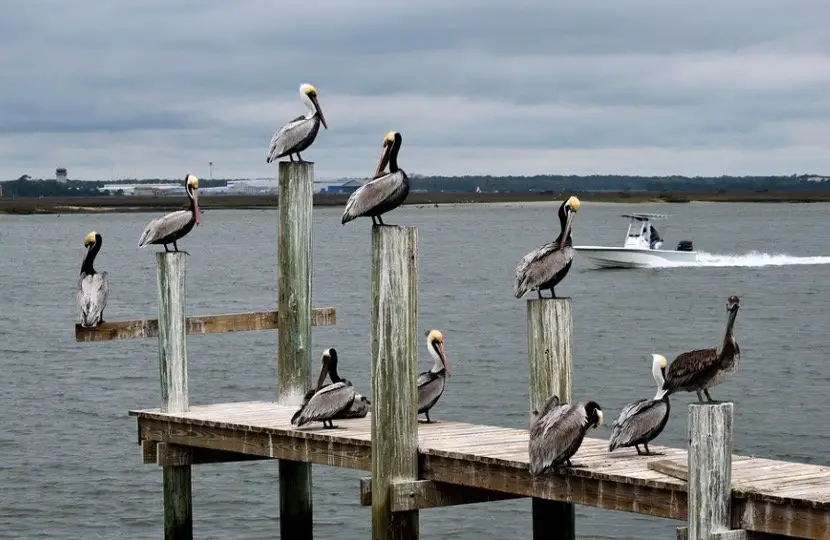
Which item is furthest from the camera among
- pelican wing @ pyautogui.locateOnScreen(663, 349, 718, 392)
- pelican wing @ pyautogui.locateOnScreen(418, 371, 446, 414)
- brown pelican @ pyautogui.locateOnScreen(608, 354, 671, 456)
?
pelican wing @ pyautogui.locateOnScreen(418, 371, 446, 414)

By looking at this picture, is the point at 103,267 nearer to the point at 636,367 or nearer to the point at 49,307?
the point at 49,307

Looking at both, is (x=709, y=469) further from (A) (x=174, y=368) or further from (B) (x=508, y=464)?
(A) (x=174, y=368)

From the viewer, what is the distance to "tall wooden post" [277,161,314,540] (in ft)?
47.5

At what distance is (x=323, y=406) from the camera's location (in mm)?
12750

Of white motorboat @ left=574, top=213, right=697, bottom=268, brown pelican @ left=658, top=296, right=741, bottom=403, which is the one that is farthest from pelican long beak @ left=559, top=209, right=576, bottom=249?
white motorboat @ left=574, top=213, right=697, bottom=268

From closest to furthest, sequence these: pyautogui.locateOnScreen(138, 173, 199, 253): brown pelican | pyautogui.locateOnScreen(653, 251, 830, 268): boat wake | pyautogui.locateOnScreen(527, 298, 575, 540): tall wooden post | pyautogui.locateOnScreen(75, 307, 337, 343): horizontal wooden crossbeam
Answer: pyautogui.locateOnScreen(527, 298, 575, 540): tall wooden post
pyautogui.locateOnScreen(75, 307, 337, 343): horizontal wooden crossbeam
pyautogui.locateOnScreen(138, 173, 199, 253): brown pelican
pyautogui.locateOnScreen(653, 251, 830, 268): boat wake

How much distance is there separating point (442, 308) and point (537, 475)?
126ft

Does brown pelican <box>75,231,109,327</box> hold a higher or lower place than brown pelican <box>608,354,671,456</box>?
higher

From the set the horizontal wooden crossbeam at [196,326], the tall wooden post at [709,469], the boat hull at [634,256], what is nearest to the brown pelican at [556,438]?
the tall wooden post at [709,469]

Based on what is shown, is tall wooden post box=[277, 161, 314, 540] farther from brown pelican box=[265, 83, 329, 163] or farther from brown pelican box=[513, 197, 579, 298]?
brown pelican box=[513, 197, 579, 298]

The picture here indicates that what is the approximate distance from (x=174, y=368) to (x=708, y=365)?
5.48 metres

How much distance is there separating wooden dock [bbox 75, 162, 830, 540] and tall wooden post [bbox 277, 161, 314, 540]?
1 cm

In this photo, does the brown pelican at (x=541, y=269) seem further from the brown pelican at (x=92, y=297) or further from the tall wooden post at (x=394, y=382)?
the brown pelican at (x=92, y=297)

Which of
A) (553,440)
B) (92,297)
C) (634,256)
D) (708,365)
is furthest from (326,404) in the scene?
(634,256)
